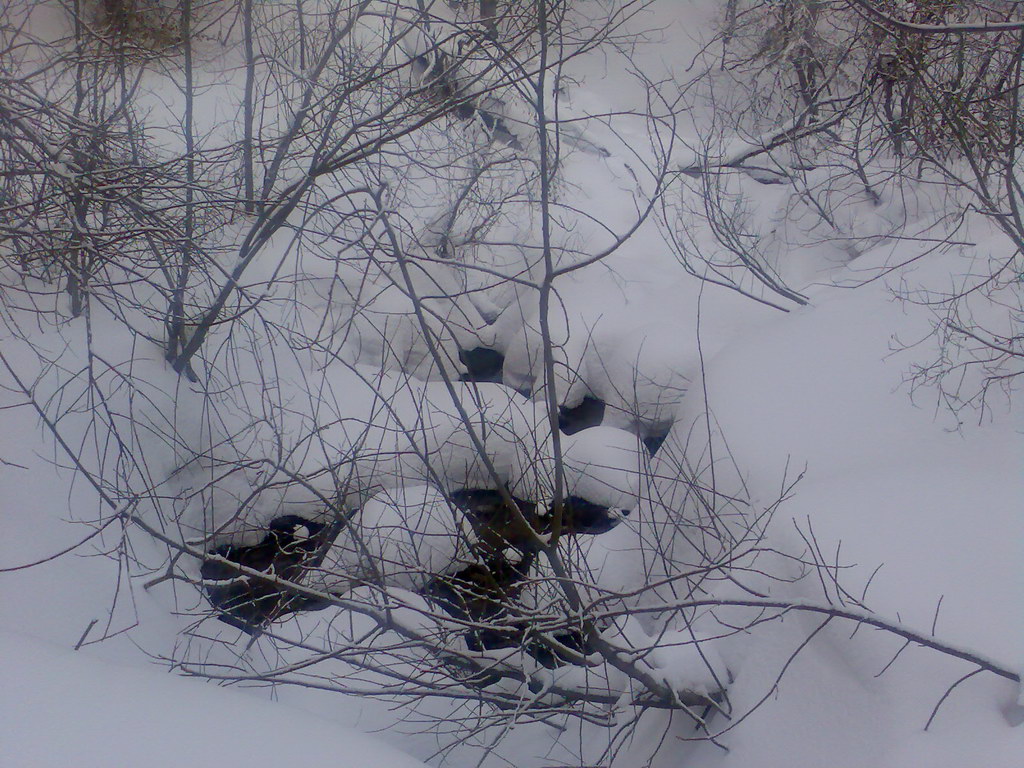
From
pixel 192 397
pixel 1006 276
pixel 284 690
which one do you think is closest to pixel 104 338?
pixel 192 397

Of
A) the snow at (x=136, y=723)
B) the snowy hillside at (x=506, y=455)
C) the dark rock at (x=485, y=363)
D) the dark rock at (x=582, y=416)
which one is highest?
the dark rock at (x=485, y=363)

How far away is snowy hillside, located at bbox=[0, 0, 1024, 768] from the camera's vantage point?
255 centimetres

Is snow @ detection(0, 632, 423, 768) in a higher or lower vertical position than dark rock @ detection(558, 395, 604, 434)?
lower

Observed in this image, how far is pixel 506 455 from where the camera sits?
6875 millimetres

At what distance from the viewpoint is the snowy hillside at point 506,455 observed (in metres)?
2.55

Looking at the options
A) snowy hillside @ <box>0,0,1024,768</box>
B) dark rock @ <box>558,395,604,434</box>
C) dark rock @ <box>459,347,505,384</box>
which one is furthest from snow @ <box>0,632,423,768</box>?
dark rock @ <box>459,347,505,384</box>

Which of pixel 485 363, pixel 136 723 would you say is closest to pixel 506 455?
pixel 485 363

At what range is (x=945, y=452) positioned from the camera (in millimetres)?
3744

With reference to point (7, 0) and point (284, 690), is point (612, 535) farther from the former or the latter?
point (7, 0)

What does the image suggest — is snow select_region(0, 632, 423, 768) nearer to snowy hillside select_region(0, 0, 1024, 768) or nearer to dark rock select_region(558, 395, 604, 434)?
snowy hillside select_region(0, 0, 1024, 768)

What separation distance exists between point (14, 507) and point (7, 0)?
2767mm

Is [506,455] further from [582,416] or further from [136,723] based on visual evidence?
[136,723]

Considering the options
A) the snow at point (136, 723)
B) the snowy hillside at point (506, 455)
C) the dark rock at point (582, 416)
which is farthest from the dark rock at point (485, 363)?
the snow at point (136, 723)

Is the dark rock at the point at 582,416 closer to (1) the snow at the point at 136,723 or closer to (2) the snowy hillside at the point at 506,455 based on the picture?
(2) the snowy hillside at the point at 506,455
